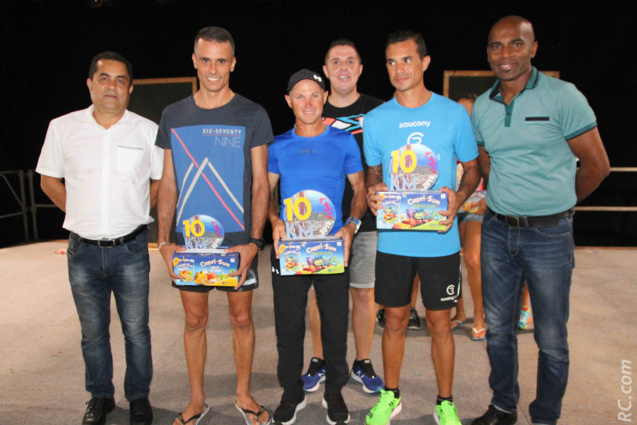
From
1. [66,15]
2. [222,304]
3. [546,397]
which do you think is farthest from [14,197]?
[546,397]

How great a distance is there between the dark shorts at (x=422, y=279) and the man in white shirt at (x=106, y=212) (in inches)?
47.1

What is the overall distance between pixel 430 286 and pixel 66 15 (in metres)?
7.13

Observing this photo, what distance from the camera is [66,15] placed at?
6.68 meters

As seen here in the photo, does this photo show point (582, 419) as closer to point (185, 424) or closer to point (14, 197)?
point (185, 424)

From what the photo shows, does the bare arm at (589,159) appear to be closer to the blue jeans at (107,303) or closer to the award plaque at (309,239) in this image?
the award plaque at (309,239)

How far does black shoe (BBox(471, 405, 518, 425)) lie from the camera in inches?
84.9

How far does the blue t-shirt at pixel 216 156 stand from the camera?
2.03 meters

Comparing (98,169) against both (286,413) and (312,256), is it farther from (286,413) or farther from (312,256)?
(286,413)

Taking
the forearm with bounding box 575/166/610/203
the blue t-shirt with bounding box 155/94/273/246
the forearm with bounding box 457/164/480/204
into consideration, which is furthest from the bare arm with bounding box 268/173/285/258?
the forearm with bounding box 575/166/610/203

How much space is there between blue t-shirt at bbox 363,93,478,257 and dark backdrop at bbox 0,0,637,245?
4206mm

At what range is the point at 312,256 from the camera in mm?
1911

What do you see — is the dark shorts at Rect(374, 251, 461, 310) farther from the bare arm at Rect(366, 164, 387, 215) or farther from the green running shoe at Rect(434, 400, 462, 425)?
the green running shoe at Rect(434, 400, 462, 425)

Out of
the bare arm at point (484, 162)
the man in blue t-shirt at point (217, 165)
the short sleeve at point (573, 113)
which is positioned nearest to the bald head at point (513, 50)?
the short sleeve at point (573, 113)

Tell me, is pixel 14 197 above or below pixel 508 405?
above
